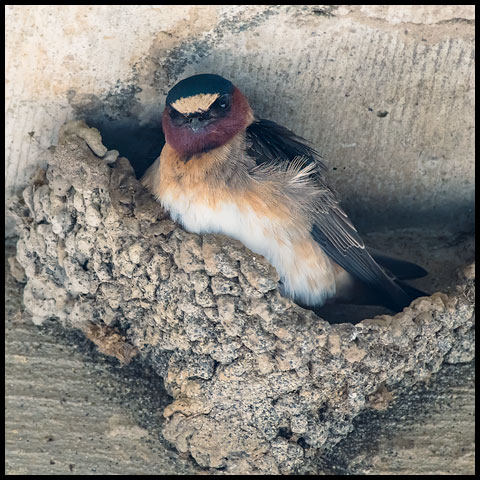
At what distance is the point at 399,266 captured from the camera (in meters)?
4.07

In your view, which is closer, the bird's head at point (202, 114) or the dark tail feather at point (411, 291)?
the bird's head at point (202, 114)

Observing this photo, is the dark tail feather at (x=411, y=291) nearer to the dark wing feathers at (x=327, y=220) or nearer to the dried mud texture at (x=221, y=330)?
the dark wing feathers at (x=327, y=220)

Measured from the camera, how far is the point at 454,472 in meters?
3.64

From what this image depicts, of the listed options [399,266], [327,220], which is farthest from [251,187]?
[399,266]

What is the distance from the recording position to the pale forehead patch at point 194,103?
3471 mm

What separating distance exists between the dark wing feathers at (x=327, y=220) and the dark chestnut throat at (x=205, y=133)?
100 millimetres

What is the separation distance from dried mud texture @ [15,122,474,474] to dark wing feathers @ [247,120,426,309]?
252mm

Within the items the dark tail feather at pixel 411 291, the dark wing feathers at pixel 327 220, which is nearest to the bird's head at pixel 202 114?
the dark wing feathers at pixel 327 220

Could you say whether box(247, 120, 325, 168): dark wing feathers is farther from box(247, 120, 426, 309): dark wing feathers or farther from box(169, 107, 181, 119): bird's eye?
box(169, 107, 181, 119): bird's eye

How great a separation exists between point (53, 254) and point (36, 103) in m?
0.74

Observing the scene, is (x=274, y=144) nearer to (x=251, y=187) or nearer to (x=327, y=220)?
(x=251, y=187)

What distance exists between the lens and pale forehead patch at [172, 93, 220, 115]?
137 inches

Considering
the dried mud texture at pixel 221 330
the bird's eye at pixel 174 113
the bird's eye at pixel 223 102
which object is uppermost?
the bird's eye at pixel 223 102

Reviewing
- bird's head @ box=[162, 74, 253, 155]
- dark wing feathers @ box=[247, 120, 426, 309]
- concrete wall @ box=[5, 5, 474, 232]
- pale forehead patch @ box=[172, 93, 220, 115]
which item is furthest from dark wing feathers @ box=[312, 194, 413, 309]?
pale forehead patch @ box=[172, 93, 220, 115]
